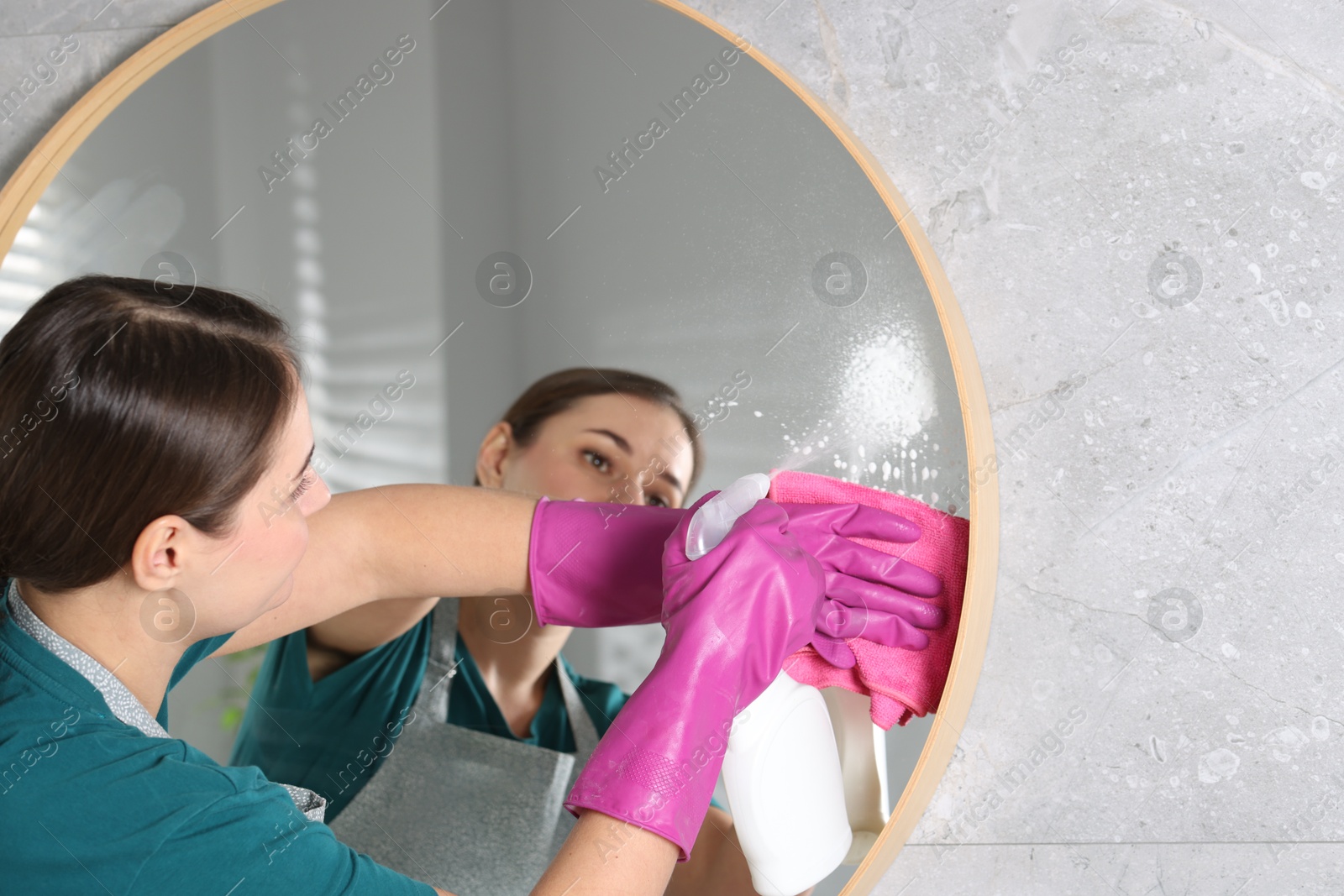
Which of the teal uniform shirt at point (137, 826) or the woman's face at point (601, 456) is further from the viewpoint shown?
the woman's face at point (601, 456)

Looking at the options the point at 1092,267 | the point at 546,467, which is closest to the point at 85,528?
the point at 546,467

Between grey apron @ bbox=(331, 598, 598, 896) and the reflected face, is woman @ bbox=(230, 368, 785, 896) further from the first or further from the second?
the reflected face

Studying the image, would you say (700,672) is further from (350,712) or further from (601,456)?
(350,712)

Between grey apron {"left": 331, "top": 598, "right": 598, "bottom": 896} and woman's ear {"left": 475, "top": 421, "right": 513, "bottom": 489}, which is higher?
woman's ear {"left": 475, "top": 421, "right": 513, "bottom": 489}

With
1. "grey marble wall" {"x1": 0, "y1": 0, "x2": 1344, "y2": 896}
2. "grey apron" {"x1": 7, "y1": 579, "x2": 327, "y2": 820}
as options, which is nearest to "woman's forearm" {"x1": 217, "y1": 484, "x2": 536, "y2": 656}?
"grey apron" {"x1": 7, "y1": 579, "x2": 327, "y2": 820}

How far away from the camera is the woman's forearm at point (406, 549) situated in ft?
2.54

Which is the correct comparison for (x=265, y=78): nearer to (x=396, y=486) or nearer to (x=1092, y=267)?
(x=396, y=486)

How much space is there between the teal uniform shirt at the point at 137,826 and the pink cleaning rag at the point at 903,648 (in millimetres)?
347

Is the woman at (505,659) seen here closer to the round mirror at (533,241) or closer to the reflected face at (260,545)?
the round mirror at (533,241)

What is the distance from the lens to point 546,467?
83 centimetres

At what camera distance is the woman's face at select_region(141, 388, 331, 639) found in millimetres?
631

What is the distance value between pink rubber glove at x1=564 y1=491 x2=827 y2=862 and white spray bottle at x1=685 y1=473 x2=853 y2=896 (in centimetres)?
3

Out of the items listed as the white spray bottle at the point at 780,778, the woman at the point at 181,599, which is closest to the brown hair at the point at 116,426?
the woman at the point at 181,599

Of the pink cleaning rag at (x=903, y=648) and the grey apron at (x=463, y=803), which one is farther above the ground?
the pink cleaning rag at (x=903, y=648)
